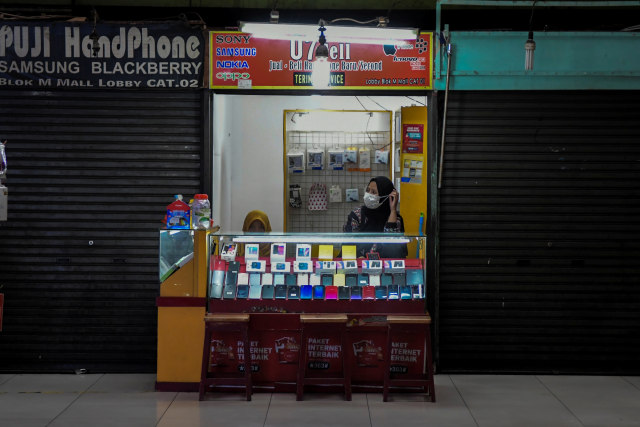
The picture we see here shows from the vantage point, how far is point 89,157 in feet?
25.3

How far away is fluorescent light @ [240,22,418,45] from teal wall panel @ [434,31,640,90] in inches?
30.1

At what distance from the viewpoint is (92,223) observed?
7.74m

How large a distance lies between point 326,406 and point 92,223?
9.94 feet

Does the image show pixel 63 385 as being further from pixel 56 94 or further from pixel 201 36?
pixel 201 36

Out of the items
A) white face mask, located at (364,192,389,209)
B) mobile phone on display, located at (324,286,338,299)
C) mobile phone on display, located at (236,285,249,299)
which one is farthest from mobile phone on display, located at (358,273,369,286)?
white face mask, located at (364,192,389,209)

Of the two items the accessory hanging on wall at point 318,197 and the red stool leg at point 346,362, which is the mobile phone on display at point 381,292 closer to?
the red stool leg at point 346,362

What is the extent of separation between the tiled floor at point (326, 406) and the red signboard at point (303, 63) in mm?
2958

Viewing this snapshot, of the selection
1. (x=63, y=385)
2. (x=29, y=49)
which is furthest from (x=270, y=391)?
(x=29, y=49)

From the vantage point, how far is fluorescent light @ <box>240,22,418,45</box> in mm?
6750

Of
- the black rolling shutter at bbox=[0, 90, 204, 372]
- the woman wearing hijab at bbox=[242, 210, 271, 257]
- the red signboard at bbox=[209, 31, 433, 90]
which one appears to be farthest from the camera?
the woman wearing hijab at bbox=[242, 210, 271, 257]

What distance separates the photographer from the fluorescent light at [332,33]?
6750 mm

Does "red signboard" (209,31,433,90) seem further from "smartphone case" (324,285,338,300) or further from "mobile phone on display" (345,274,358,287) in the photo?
"smartphone case" (324,285,338,300)

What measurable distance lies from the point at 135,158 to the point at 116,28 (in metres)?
1.28

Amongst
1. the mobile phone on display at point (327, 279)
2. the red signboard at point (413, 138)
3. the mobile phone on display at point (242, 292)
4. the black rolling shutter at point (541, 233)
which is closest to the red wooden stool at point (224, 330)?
the mobile phone on display at point (242, 292)
